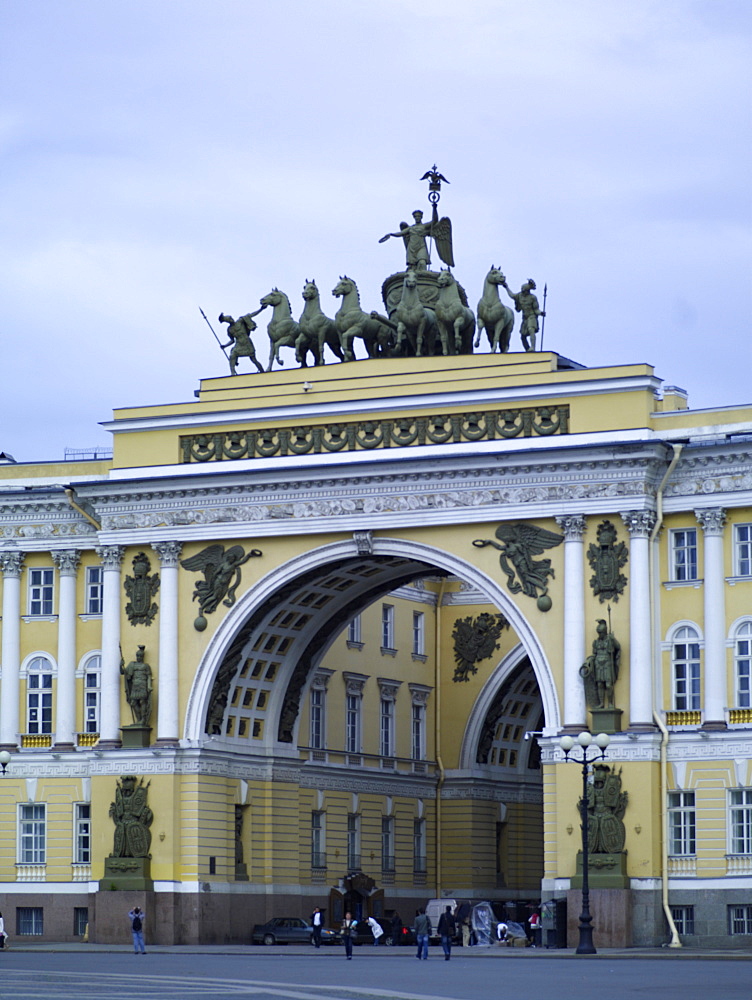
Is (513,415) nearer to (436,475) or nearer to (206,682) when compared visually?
(436,475)

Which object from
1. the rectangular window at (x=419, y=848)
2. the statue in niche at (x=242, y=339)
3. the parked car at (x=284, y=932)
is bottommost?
the parked car at (x=284, y=932)

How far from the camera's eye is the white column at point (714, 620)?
49.2m

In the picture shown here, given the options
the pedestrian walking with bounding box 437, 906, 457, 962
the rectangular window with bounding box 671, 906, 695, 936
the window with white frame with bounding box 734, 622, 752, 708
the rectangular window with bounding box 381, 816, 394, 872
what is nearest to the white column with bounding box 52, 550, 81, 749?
the rectangular window with bounding box 381, 816, 394, 872

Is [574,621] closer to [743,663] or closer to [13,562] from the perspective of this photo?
[743,663]

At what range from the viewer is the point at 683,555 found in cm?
5041

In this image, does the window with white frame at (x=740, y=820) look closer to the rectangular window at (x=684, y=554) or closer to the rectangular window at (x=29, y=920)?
the rectangular window at (x=684, y=554)

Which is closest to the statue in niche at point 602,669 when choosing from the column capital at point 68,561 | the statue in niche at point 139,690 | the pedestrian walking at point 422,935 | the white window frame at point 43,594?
the pedestrian walking at point 422,935

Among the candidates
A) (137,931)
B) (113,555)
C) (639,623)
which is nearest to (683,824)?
(639,623)

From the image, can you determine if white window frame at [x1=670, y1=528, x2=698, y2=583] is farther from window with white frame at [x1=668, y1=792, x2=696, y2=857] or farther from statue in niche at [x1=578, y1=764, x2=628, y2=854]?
window with white frame at [x1=668, y1=792, x2=696, y2=857]

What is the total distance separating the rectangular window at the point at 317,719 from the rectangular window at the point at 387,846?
4054mm

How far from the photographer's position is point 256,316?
56969 millimetres

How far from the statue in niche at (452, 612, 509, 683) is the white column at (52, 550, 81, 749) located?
16.0 metres

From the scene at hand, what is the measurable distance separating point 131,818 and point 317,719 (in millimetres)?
9980

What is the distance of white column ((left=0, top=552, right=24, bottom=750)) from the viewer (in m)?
57.9
